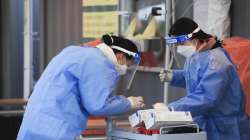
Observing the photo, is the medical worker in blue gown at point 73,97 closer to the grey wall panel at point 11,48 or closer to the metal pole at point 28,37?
the metal pole at point 28,37

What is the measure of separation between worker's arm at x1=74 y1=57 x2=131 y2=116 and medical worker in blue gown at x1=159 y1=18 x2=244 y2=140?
1.18 feet

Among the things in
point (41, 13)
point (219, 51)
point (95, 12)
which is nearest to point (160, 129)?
point (219, 51)

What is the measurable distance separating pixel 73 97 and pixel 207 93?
2.16 feet

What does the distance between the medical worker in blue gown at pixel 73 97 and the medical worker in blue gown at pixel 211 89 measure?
1.11ft

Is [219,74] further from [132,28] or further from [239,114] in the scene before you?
[132,28]

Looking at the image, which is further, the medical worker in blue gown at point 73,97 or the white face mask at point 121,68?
the white face mask at point 121,68

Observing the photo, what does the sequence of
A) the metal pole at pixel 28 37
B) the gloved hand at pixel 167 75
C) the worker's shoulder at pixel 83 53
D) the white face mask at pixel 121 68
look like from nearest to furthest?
the worker's shoulder at pixel 83 53, the white face mask at pixel 121 68, the gloved hand at pixel 167 75, the metal pole at pixel 28 37

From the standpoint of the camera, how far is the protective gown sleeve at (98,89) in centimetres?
205

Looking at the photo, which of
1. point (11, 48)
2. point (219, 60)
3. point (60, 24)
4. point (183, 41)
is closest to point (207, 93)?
point (219, 60)

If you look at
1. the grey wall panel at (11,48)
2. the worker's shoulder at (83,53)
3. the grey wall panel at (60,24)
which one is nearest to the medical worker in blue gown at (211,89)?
the worker's shoulder at (83,53)

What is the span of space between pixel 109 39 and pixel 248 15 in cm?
111

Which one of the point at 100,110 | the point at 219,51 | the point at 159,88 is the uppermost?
the point at 219,51

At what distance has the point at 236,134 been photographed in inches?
95.0

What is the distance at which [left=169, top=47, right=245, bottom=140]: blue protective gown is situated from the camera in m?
2.31
